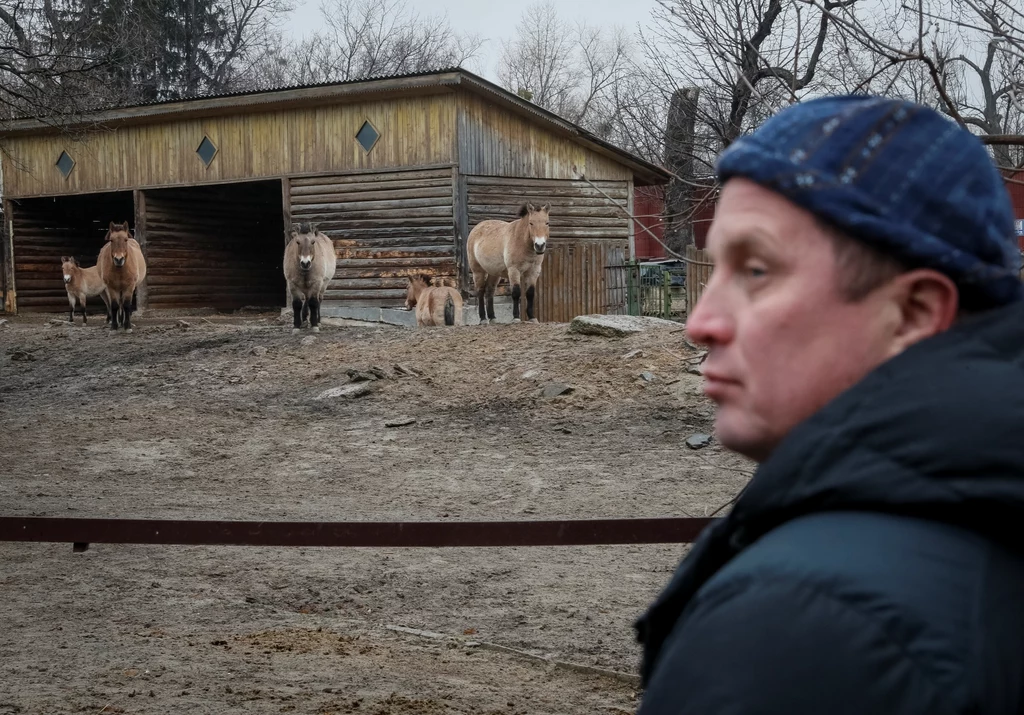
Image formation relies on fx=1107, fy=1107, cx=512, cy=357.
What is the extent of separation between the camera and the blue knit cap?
96 cm

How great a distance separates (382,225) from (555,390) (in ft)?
36.4

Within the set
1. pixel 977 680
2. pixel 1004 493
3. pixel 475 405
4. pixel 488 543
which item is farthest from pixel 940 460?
pixel 475 405

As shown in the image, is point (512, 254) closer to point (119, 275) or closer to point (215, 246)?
point (119, 275)

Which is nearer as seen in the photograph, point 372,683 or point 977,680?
point 977,680

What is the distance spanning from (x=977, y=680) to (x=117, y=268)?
20.8 metres

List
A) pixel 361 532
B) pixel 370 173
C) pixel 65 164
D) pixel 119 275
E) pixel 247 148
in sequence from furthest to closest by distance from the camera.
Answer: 1. pixel 65 164
2. pixel 247 148
3. pixel 370 173
4. pixel 119 275
5. pixel 361 532

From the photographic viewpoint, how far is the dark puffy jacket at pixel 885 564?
806 mm

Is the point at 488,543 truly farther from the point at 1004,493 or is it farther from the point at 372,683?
the point at 1004,493

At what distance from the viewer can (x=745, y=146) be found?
1.05m

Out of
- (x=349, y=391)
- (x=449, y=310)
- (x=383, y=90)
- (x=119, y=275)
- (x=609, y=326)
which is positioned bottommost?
(x=349, y=391)

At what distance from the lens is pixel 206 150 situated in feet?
79.7

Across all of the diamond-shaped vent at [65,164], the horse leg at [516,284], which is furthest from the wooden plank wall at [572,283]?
the diamond-shaped vent at [65,164]

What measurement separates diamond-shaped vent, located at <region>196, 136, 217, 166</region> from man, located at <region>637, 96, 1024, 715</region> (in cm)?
2442

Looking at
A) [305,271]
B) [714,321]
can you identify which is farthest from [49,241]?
[714,321]
